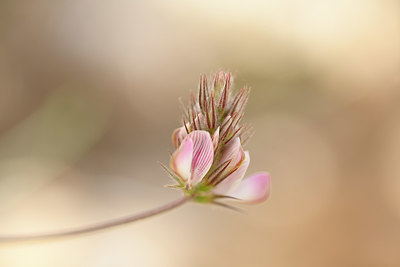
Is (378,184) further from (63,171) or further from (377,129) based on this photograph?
(63,171)

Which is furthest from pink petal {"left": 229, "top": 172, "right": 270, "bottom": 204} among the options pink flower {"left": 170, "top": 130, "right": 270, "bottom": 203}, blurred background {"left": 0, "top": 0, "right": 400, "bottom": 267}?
blurred background {"left": 0, "top": 0, "right": 400, "bottom": 267}

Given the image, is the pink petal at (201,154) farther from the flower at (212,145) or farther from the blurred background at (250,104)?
the blurred background at (250,104)

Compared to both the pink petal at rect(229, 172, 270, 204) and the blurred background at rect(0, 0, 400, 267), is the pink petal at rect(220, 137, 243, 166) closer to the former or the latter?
the pink petal at rect(229, 172, 270, 204)

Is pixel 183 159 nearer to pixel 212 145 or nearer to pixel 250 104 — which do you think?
pixel 212 145

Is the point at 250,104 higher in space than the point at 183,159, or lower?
higher

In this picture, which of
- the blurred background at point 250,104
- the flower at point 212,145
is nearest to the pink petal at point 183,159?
the flower at point 212,145

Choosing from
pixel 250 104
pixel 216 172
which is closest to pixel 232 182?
pixel 216 172
